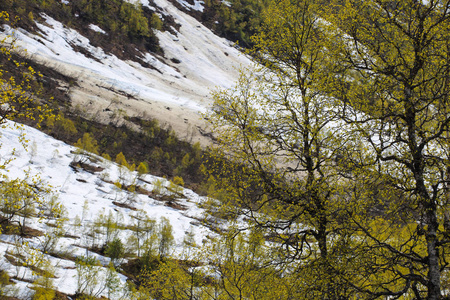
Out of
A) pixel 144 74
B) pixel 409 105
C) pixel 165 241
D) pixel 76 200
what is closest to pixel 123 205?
pixel 76 200

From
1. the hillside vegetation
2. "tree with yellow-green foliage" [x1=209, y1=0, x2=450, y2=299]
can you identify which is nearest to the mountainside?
the hillside vegetation

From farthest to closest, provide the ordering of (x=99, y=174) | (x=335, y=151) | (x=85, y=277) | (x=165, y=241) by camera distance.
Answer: (x=99, y=174) → (x=165, y=241) → (x=85, y=277) → (x=335, y=151)

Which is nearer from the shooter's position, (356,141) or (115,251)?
(356,141)

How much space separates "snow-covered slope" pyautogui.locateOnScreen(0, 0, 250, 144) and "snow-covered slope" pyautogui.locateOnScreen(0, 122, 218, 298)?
641 inches

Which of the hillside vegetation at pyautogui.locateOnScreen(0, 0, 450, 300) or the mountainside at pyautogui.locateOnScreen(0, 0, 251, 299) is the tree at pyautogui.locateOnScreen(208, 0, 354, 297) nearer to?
the hillside vegetation at pyautogui.locateOnScreen(0, 0, 450, 300)

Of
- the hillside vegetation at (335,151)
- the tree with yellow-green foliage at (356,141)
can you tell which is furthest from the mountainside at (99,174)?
the tree with yellow-green foliage at (356,141)

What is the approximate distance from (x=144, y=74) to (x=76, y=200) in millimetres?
41863

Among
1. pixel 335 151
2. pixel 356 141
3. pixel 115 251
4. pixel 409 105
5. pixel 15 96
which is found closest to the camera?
pixel 409 105

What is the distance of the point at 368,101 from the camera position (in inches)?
201

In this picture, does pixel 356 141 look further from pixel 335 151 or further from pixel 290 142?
pixel 290 142

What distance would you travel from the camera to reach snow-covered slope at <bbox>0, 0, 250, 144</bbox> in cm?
4619

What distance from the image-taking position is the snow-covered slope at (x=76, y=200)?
53.5 ft

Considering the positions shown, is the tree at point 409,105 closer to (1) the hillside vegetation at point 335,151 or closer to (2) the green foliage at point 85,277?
(1) the hillside vegetation at point 335,151

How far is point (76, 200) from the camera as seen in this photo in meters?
22.9
